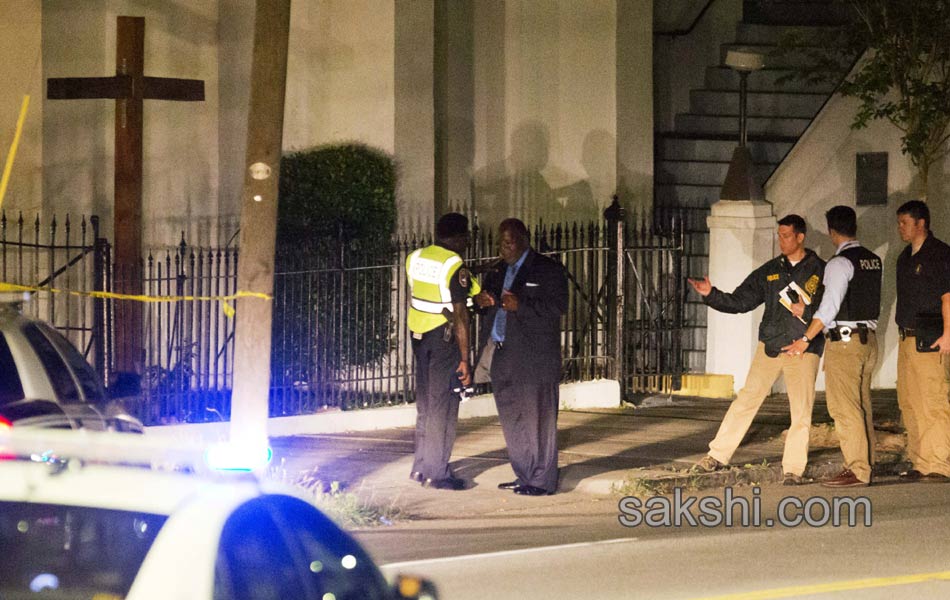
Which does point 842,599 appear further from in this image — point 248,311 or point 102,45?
point 102,45

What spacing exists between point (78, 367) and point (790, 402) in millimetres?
5627

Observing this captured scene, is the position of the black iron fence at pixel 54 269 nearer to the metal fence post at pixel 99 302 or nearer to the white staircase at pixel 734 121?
the metal fence post at pixel 99 302

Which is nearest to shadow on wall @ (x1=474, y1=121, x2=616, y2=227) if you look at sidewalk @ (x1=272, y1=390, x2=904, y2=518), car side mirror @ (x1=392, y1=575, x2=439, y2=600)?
sidewalk @ (x1=272, y1=390, x2=904, y2=518)

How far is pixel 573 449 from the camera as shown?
13250mm

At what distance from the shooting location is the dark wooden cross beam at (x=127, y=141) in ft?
42.4

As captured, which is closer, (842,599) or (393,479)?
(842,599)

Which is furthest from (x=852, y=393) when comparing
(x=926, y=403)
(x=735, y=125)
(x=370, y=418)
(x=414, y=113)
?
(x=735, y=125)

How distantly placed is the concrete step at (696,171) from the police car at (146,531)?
51.5 ft

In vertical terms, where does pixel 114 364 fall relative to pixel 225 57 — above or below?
below

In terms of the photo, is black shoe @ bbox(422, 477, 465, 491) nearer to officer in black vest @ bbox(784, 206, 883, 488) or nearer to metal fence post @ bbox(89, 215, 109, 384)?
officer in black vest @ bbox(784, 206, 883, 488)

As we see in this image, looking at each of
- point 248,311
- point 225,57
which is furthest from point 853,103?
point 248,311

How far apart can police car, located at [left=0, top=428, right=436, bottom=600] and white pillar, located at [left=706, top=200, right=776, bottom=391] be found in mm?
12444

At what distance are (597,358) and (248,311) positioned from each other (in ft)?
23.2

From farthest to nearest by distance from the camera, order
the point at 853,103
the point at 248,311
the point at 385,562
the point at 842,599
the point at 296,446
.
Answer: the point at 853,103
the point at 296,446
the point at 248,311
the point at 385,562
the point at 842,599
